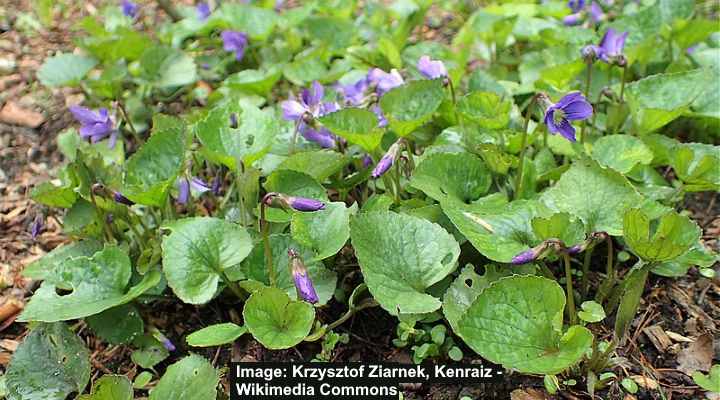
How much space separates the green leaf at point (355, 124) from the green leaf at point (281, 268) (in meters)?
0.29

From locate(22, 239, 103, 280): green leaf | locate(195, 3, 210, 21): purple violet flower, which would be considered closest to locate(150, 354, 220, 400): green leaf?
locate(22, 239, 103, 280): green leaf

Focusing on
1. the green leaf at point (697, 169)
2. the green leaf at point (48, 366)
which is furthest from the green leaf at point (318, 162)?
the green leaf at point (697, 169)

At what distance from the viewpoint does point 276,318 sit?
1.56 metres

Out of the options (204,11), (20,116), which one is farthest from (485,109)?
(20,116)

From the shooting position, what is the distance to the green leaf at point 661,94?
79.7 inches

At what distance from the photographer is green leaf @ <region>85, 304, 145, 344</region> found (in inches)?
70.9

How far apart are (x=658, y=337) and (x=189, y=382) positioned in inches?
42.5

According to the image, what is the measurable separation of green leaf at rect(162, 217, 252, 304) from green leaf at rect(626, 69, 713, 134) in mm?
1138

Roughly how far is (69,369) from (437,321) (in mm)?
869

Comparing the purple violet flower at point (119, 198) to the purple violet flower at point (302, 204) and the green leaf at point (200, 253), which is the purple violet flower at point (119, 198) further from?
the purple violet flower at point (302, 204)

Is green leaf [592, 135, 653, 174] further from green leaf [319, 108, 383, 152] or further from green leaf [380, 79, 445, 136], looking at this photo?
green leaf [319, 108, 383, 152]

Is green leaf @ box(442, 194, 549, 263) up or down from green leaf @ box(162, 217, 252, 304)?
up

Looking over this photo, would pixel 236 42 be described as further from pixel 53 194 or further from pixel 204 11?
pixel 53 194

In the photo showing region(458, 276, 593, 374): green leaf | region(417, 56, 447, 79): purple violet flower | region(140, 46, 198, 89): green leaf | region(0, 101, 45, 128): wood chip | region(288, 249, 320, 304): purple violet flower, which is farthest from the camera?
region(0, 101, 45, 128): wood chip
